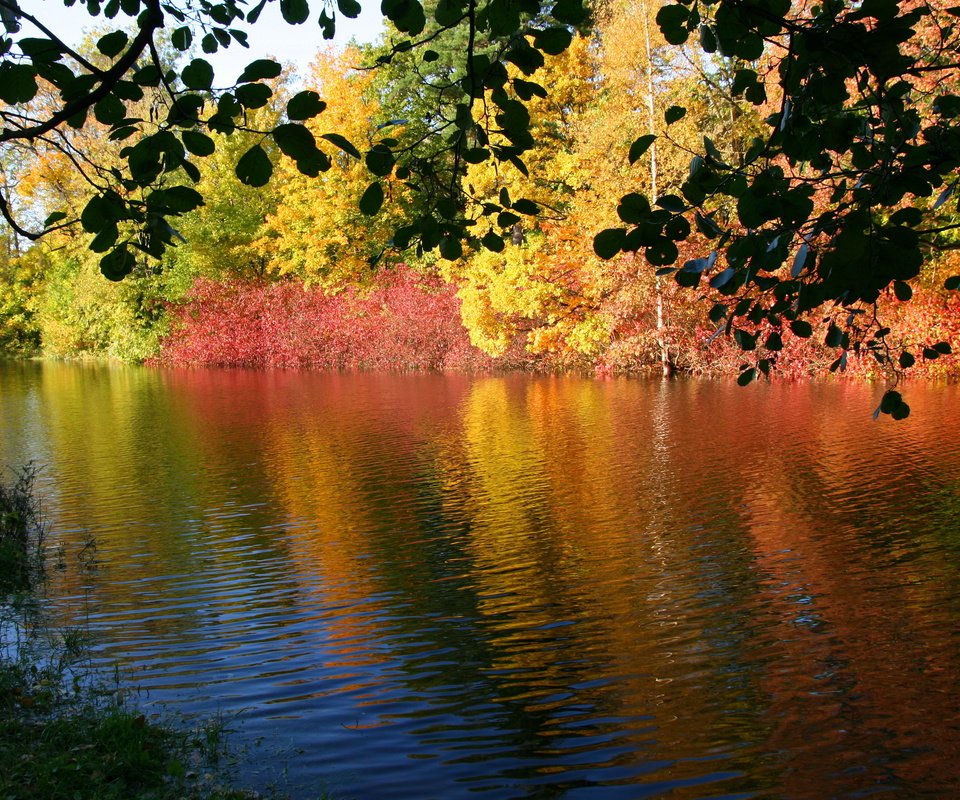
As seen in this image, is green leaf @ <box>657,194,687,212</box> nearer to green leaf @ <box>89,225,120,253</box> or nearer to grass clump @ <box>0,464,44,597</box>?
green leaf @ <box>89,225,120,253</box>

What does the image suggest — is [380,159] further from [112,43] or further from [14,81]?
[14,81]

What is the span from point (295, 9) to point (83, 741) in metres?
3.56

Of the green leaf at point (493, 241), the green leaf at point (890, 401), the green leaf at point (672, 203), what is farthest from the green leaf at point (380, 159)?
the green leaf at point (890, 401)

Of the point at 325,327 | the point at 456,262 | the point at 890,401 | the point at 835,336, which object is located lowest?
the point at 890,401

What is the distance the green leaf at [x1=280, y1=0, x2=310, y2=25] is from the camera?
9.36 feet

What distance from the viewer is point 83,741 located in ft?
14.6

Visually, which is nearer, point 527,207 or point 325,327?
point 527,207

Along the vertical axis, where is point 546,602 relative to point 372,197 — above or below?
below

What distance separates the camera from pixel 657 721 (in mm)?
5168

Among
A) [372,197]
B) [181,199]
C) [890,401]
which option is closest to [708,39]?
[372,197]

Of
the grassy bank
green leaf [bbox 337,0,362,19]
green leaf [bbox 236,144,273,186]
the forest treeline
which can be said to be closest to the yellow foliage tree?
the forest treeline

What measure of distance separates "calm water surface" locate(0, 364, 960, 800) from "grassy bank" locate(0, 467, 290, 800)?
277 millimetres

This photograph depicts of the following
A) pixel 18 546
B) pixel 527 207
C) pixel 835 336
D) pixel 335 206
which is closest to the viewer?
pixel 527 207

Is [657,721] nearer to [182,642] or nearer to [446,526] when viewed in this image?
[182,642]
